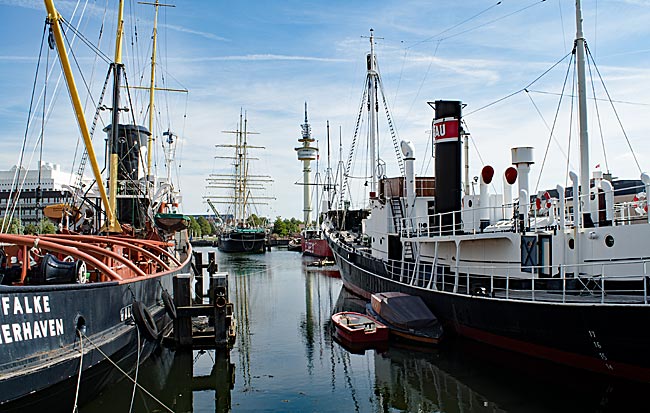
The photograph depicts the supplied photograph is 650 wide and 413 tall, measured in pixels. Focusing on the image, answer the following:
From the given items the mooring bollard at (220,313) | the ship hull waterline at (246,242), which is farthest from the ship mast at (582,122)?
the ship hull waterline at (246,242)

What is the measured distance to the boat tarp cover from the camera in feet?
56.1

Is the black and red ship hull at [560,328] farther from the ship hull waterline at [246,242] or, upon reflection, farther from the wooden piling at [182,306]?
the ship hull waterline at [246,242]

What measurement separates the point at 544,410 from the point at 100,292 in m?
10.0

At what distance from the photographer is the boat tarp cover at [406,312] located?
56.1ft

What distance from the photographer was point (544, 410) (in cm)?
1122

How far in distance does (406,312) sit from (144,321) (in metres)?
8.33

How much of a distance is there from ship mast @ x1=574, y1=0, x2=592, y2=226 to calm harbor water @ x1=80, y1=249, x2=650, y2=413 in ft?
15.5

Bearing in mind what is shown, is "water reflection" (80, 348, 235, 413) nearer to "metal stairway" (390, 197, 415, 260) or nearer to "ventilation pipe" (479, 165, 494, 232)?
"metal stairway" (390, 197, 415, 260)

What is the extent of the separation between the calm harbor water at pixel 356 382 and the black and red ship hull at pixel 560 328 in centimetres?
36

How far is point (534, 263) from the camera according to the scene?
15836mm

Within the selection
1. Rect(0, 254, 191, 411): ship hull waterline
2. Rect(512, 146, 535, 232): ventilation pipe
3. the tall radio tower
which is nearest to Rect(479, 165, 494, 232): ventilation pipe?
Rect(512, 146, 535, 232): ventilation pipe

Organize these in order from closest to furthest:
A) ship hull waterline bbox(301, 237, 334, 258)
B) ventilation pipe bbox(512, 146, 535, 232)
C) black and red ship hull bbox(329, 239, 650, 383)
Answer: black and red ship hull bbox(329, 239, 650, 383) < ventilation pipe bbox(512, 146, 535, 232) < ship hull waterline bbox(301, 237, 334, 258)

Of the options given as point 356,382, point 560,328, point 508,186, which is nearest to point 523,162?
point 508,186

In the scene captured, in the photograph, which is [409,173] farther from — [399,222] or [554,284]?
[554,284]
